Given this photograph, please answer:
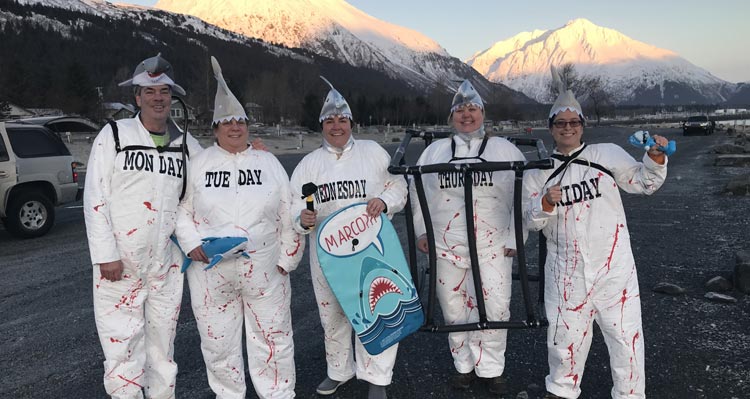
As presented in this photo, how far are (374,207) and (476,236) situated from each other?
0.80 m

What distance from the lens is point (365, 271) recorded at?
12.2ft

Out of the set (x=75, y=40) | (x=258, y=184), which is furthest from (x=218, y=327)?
(x=75, y=40)

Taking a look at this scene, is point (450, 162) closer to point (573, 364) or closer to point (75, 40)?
point (573, 364)

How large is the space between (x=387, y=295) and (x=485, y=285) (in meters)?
0.74

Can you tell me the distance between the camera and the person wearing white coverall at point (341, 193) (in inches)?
149

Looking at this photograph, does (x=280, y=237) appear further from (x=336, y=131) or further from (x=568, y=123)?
(x=568, y=123)

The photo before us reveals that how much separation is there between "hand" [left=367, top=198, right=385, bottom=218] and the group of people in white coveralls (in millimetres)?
15

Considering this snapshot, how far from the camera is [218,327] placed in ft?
11.6

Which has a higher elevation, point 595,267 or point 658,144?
point 658,144

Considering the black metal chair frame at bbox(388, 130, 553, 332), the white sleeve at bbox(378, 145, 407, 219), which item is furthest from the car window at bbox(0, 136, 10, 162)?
the black metal chair frame at bbox(388, 130, 553, 332)

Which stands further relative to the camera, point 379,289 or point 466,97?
point 466,97

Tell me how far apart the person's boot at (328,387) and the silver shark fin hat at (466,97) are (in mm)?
2307

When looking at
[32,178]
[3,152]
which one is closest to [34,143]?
[3,152]

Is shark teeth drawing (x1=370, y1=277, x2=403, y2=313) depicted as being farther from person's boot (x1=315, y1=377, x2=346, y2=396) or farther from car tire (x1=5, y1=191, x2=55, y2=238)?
car tire (x1=5, y1=191, x2=55, y2=238)
